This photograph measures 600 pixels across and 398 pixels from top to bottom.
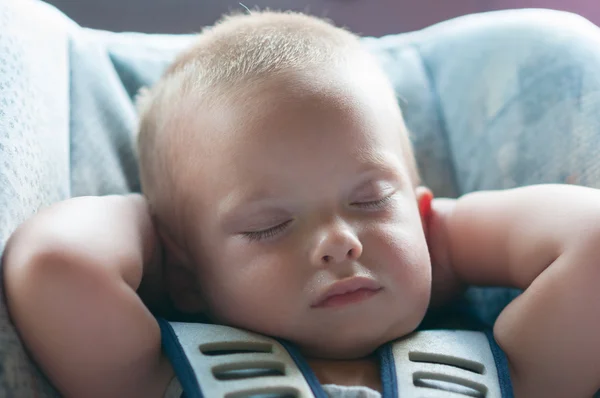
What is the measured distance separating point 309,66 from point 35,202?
33cm

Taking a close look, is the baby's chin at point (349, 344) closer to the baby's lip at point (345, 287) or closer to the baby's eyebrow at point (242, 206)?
the baby's lip at point (345, 287)

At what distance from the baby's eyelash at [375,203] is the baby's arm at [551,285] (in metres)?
0.16

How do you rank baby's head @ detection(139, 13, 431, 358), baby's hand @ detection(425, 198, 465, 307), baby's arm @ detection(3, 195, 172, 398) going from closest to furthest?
baby's arm @ detection(3, 195, 172, 398) → baby's head @ detection(139, 13, 431, 358) → baby's hand @ detection(425, 198, 465, 307)

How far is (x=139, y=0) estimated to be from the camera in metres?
1.37

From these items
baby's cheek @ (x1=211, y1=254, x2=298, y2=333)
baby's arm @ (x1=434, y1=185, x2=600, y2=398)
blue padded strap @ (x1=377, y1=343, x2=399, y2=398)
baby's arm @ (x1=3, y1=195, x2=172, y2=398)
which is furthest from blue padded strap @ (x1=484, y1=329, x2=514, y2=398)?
baby's arm @ (x1=3, y1=195, x2=172, y2=398)

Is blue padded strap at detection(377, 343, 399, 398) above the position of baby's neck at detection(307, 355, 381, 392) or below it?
above

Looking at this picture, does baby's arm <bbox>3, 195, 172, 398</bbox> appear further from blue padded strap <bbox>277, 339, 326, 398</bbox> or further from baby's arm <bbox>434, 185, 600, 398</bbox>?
baby's arm <bbox>434, 185, 600, 398</bbox>

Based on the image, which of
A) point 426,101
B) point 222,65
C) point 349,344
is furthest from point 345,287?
point 426,101

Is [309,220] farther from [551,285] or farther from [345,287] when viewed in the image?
[551,285]

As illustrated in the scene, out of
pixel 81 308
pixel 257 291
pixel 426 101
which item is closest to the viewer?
pixel 81 308

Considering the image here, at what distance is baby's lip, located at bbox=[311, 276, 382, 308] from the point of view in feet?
2.18

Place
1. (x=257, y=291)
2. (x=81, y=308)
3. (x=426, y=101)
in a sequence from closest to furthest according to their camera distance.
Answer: (x=81, y=308) < (x=257, y=291) < (x=426, y=101)

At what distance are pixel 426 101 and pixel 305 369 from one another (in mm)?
610

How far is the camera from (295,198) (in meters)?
0.69
